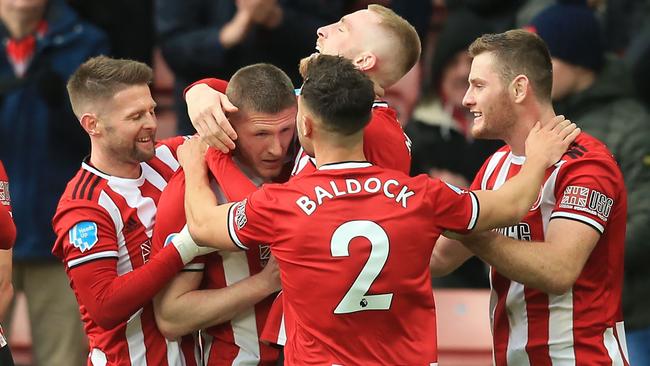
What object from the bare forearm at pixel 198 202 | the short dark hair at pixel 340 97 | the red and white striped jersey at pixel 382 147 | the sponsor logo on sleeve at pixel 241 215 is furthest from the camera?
the red and white striped jersey at pixel 382 147

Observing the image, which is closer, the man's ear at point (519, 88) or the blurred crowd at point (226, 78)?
the man's ear at point (519, 88)

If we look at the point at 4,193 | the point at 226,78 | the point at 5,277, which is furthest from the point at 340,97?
the point at 226,78

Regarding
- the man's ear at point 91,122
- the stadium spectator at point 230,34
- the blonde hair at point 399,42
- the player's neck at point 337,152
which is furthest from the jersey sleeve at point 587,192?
the stadium spectator at point 230,34

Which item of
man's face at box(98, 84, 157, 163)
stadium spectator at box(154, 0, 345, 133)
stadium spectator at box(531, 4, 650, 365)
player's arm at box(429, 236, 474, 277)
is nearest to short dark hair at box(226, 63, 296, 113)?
man's face at box(98, 84, 157, 163)

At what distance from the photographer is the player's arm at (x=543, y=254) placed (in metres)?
4.78

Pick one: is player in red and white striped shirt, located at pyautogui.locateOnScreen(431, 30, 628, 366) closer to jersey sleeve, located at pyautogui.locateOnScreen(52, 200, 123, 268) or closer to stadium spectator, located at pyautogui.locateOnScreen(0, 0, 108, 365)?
jersey sleeve, located at pyautogui.locateOnScreen(52, 200, 123, 268)

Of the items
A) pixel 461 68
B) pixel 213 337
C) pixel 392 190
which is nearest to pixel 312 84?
pixel 392 190

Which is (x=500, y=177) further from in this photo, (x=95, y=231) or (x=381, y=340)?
(x=95, y=231)

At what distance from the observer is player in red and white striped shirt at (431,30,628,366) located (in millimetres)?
4816

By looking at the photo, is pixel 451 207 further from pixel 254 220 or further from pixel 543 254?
pixel 254 220

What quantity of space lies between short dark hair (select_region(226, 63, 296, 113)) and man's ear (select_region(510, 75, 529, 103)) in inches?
32.1

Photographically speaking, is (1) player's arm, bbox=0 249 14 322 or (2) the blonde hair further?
(1) player's arm, bbox=0 249 14 322

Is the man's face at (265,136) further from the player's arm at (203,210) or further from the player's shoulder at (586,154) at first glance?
the player's shoulder at (586,154)

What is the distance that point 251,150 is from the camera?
195 inches
